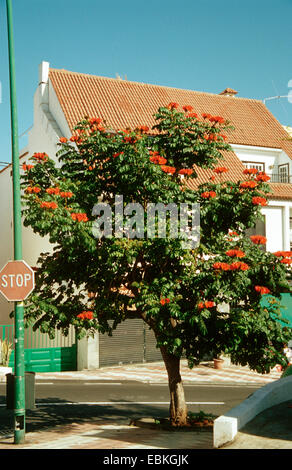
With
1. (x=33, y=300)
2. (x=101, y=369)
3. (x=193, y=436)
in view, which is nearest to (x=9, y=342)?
(x=101, y=369)

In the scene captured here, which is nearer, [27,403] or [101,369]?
[27,403]

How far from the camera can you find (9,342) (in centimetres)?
2494

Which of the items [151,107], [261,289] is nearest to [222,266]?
[261,289]

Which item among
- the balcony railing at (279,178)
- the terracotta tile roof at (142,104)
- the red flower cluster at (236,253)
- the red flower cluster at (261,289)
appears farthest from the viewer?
the balcony railing at (279,178)

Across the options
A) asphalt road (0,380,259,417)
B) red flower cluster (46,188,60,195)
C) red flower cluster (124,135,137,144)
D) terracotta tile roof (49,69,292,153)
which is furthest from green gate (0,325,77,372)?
red flower cluster (124,135,137,144)

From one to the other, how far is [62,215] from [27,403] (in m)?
3.64

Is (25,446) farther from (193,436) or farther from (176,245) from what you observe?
(176,245)

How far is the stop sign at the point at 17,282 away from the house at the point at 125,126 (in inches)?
597

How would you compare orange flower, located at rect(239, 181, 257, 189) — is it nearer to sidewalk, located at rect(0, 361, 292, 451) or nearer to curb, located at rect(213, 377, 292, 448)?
curb, located at rect(213, 377, 292, 448)

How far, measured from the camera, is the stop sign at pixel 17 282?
11.0 meters

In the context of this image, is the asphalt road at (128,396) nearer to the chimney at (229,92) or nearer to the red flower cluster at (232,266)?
the red flower cluster at (232,266)

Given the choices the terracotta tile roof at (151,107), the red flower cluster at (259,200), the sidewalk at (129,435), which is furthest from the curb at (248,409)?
the terracotta tile roof at (151,107)
